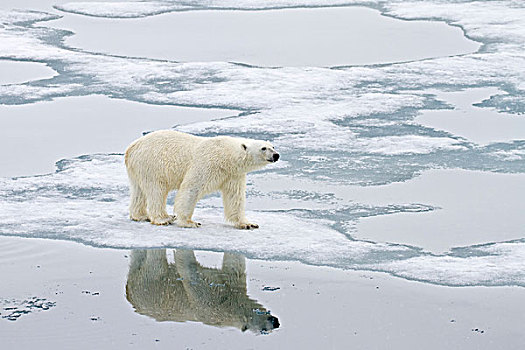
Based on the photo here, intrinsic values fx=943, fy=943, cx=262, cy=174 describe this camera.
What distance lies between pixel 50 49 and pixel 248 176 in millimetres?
6928

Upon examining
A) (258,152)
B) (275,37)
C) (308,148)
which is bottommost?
(308,148)

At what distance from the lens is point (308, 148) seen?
9375mm

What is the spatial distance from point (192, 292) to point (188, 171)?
1.44 m

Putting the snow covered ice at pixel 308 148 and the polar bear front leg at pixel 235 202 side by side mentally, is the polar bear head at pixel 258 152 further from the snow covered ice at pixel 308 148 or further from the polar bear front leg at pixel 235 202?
the snow covered ice at pixel 308 148

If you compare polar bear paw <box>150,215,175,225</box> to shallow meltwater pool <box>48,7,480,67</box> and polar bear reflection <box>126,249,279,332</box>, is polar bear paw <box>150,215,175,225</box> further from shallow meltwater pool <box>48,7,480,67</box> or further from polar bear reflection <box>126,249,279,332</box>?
shallow meltwater pool <box>48,7,480,67</box>

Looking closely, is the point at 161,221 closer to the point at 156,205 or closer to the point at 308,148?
the point at 156,205

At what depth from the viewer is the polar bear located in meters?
6.88

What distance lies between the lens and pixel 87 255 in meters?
6.37

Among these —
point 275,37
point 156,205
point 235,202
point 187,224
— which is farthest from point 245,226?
point 275,37

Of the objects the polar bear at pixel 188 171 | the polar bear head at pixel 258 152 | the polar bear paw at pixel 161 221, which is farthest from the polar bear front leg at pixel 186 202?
the polar bear head at pixel 258 152

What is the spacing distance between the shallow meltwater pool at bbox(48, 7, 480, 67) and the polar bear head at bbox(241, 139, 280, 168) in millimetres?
6753

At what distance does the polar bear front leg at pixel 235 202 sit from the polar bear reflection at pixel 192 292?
0.54 m

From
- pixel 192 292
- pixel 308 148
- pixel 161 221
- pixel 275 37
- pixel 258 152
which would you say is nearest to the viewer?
pixel 192 292

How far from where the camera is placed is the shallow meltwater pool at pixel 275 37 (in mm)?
14125
